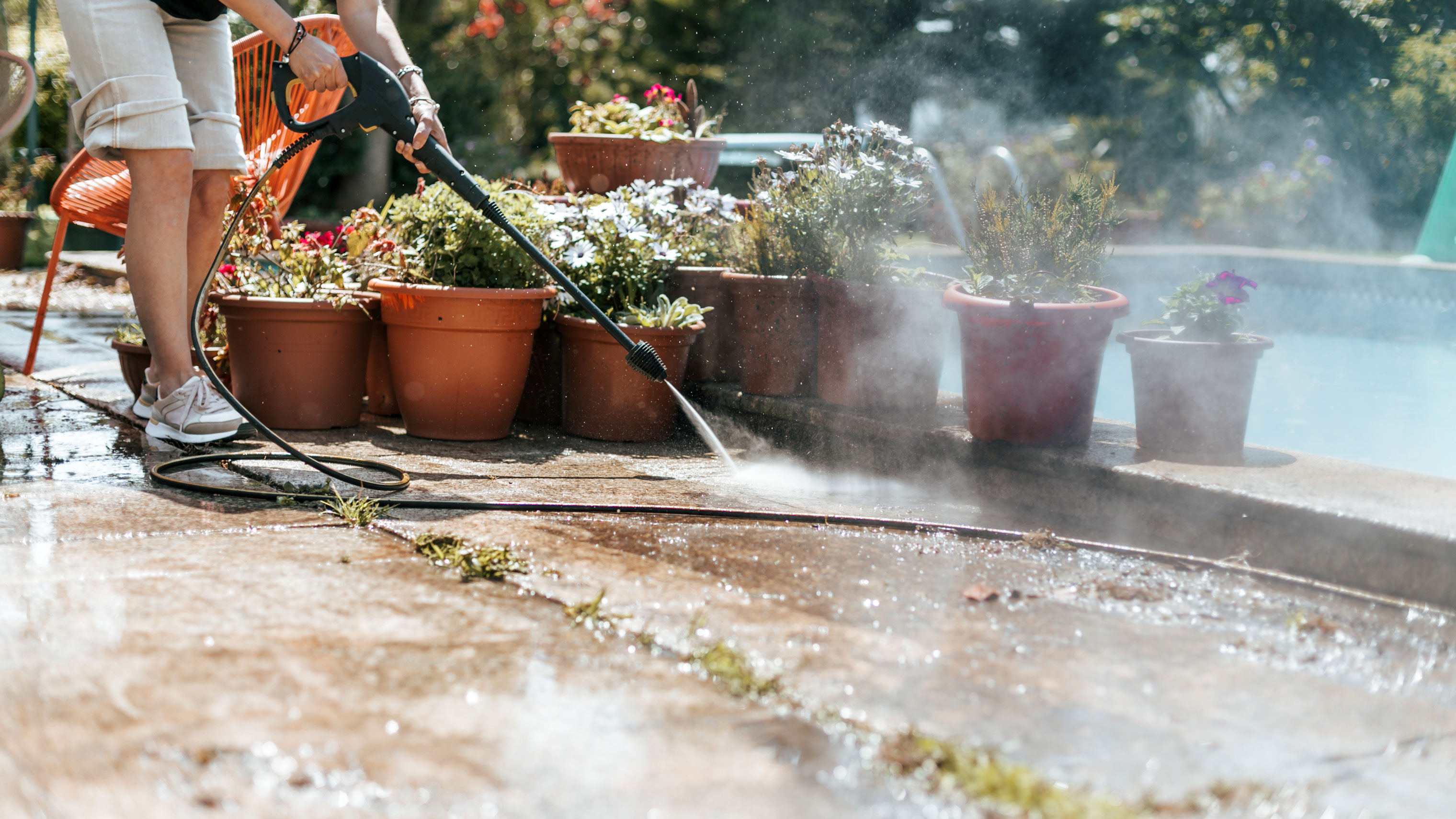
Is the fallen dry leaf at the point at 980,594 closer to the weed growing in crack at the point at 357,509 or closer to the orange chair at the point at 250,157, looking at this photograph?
the weed growing in crack at the point at 357,509

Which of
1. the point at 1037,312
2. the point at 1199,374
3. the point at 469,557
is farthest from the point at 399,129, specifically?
the point at 1199,374

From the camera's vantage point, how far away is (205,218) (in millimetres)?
2775

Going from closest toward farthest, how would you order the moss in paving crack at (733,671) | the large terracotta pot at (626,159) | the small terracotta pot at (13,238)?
the moss in paving crack at (733,671) < the large terracotta pot at (626,159) < the small terracotta pot at (13,238)

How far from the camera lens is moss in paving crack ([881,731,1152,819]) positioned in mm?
1100

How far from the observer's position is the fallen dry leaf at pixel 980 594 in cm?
175

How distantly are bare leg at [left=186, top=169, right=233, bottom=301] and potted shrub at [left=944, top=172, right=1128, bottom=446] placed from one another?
170cm

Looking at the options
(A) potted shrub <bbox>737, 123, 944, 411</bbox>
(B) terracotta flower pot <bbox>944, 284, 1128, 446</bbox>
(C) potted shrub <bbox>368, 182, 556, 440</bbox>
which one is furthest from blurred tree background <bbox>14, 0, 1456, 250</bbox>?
(B) terracotta flower pot <bbox>944, 284, 1128, 446</bbox>

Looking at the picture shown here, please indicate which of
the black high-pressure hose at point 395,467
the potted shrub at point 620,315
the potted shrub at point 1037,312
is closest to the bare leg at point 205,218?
the black high-pressure hose at point 395,467

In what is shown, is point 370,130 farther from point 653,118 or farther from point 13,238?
point 13,238

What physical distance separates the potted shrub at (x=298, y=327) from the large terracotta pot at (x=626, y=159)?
2.39 ft

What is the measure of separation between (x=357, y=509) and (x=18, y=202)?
6.98 meters

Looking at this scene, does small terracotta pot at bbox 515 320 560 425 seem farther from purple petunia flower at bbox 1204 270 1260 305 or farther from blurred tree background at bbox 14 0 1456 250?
blurred tree background at bbox 14 0 1456 250

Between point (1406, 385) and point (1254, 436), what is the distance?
1.58 m

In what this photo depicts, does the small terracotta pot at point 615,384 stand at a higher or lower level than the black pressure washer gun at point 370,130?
lower
